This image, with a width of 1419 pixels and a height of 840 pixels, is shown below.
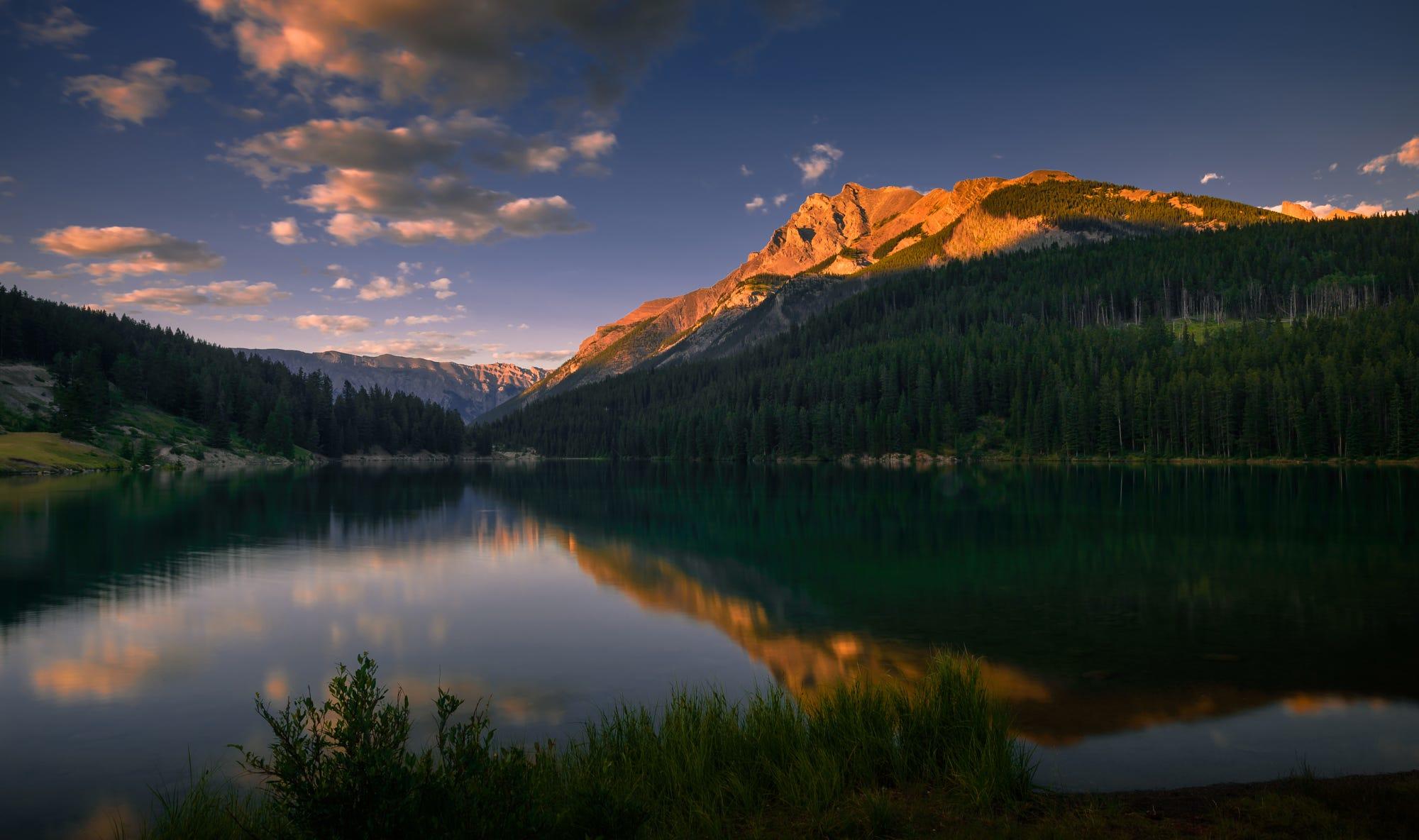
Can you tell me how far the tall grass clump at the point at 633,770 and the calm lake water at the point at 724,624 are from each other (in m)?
2.39

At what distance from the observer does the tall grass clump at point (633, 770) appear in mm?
6656

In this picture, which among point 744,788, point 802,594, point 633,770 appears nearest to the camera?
point 744,788

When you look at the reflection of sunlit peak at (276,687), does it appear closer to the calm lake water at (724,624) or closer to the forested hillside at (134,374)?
the calm lake water at (724,624)

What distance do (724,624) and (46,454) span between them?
5644 inches

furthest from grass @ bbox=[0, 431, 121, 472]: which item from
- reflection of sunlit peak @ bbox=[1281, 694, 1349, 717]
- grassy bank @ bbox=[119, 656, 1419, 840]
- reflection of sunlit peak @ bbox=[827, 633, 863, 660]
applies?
reflection of sunlit peak @ bbox=[1281, 694, 1349, 717]

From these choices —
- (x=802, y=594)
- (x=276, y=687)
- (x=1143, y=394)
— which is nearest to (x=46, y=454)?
(x=276, y=687)

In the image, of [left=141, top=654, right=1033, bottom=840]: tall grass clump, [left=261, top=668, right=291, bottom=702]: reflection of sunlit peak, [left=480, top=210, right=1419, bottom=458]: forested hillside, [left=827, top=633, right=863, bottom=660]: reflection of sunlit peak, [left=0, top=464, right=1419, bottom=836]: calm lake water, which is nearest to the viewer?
[left=141, top=654, right=1033, bottom=840]: tall grass clump

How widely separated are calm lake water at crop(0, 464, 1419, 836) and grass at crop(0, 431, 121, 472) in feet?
260

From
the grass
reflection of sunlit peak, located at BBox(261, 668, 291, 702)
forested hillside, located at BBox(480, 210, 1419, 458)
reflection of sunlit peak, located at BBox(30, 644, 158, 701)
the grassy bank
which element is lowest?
reflection of sunlit peak, located at BBox(261, 668, 291, 702)

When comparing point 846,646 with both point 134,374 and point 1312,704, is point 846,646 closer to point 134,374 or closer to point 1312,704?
point 1312,704

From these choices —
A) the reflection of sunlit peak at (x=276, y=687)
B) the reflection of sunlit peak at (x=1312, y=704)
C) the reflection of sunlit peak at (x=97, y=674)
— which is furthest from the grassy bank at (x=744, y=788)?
the reflection of sunlit peak at (x=97, y=674)

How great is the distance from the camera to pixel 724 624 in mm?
24062

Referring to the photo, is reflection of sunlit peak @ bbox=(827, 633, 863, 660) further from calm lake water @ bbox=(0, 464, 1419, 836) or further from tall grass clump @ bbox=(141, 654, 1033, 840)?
tall grass clump @ bbox=(141, 654, 1033, 840)

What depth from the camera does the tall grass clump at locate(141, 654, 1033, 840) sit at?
21.8 feet
